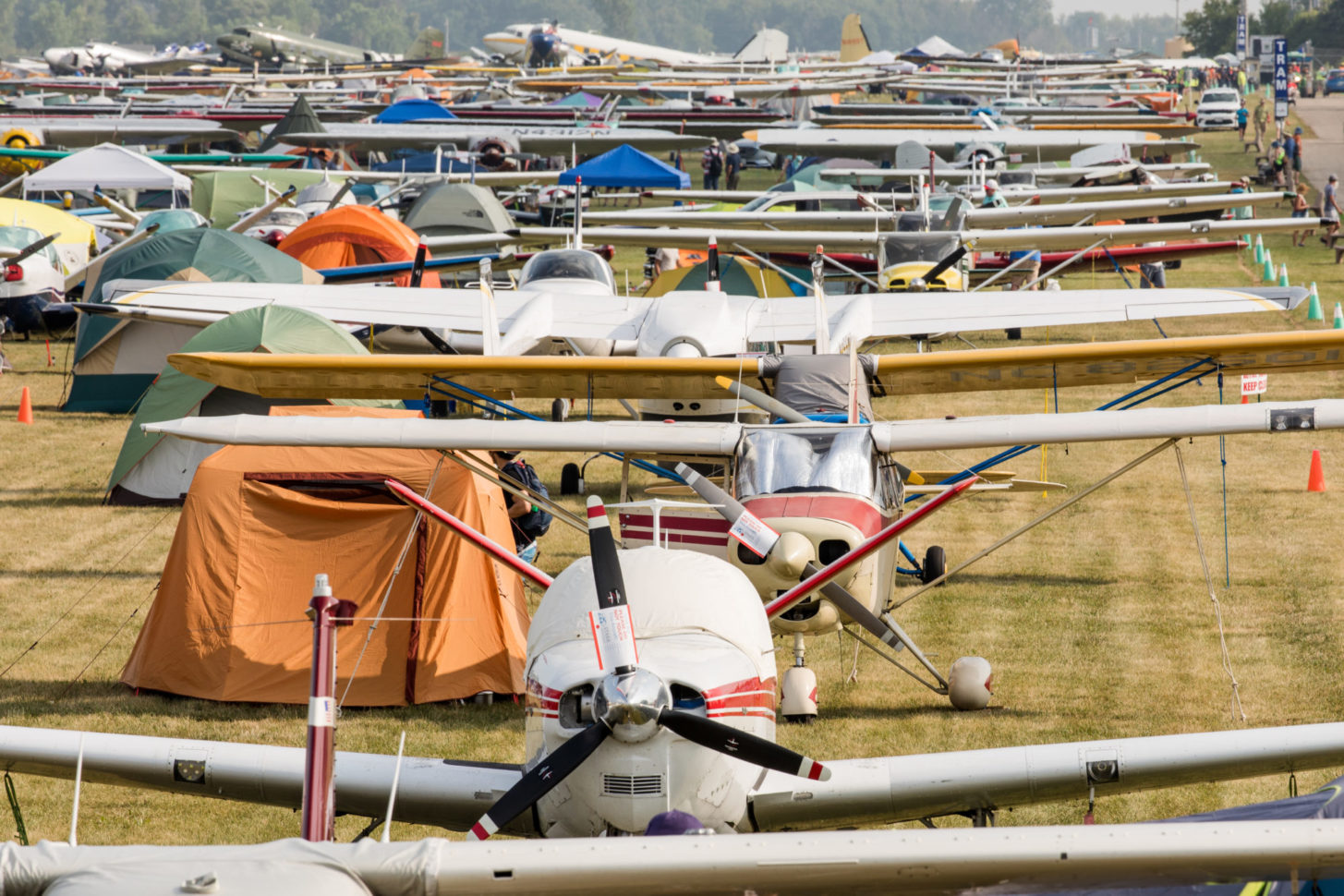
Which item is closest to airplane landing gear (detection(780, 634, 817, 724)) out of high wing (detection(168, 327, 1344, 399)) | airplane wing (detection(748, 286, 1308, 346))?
high wing (detection(168, 327, 1344, 399))

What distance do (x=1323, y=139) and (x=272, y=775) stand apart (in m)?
63.2

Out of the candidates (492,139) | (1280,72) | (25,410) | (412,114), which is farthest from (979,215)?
(1280,72)

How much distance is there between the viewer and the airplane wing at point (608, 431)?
27.1 ft

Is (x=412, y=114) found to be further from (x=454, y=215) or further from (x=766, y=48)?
(x=766, y=48)


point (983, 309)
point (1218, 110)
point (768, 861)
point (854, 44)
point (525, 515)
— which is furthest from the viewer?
point (854, 44)

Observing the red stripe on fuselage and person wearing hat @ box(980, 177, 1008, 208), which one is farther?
person wearing hat @ box(980, 177, 1008, 208)

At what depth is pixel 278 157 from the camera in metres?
40.4

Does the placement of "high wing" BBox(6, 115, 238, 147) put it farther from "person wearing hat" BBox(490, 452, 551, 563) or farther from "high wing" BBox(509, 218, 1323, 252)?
"person wearing hat" BBox(490, 452, 551, 563)

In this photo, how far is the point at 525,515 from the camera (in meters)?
11.7

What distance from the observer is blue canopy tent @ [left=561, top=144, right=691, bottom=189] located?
35469 mm

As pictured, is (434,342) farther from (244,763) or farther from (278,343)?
(244,763)

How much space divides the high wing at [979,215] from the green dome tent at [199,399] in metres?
10.2

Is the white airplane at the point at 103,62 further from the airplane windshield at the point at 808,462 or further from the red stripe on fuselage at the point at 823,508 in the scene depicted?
the red stripe on fuselage at the point at 823,508

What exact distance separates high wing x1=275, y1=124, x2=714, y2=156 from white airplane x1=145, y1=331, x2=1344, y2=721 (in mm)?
35108
